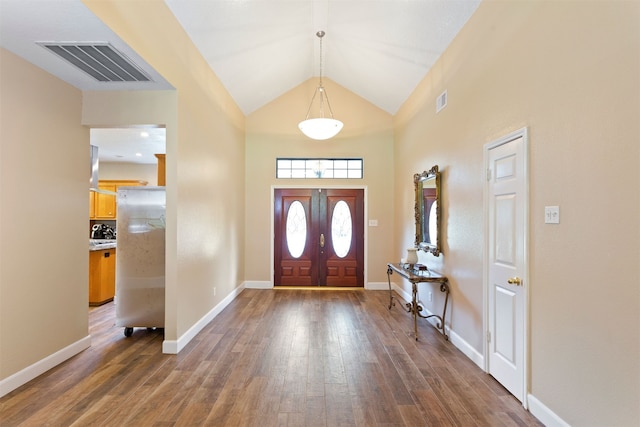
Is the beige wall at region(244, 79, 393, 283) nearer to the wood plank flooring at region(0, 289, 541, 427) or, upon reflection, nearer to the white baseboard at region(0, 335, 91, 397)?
the wood plank flooring at region(0, 289, 541, 427)

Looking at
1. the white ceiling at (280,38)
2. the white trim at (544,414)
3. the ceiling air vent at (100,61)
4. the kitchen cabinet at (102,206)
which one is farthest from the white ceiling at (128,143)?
the white trim at (544,414)

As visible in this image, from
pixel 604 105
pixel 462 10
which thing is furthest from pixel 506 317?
pixel 462 10

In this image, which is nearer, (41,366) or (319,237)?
(41,366)

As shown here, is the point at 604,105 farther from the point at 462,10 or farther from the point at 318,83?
the point at 318,83

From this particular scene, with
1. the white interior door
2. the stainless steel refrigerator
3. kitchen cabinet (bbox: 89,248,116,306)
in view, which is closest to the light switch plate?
the white interior door

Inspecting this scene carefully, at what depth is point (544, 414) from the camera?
7.33 ft

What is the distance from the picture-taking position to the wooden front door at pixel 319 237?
662 cm

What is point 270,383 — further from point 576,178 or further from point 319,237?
point 319,237

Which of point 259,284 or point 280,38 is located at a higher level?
point 280,38

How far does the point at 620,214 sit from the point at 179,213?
11.6 ft

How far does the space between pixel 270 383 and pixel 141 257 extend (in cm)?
218

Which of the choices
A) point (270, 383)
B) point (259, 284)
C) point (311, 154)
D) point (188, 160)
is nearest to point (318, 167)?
point (311, 154)

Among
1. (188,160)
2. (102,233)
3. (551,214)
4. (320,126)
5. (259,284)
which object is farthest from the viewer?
(102,233)

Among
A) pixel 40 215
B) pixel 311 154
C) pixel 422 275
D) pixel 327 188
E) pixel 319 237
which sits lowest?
pixel 422 275
